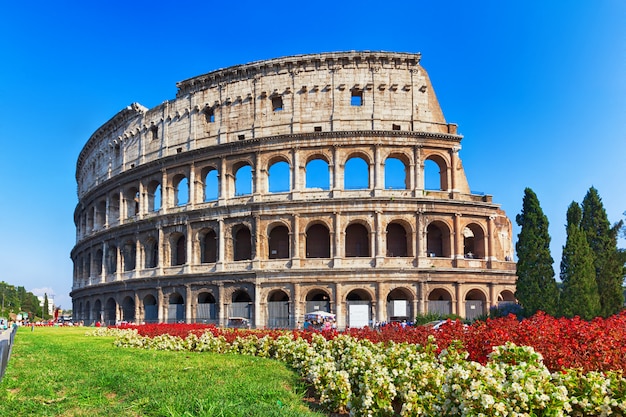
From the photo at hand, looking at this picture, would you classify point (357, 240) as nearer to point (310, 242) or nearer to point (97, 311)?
point (310, 242)

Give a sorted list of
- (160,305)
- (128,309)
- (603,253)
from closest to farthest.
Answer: (603,253), (160,305), (128,309)

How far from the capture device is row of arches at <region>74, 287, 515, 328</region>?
101 feet

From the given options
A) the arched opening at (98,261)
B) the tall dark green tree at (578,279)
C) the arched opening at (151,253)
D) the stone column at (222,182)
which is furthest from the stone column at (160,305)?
the tall dark green tree at (578,279)

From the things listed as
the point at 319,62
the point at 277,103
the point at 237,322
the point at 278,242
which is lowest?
the point at 237,322

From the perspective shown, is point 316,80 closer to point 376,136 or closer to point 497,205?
point 376,136

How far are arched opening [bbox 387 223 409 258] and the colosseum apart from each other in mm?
70

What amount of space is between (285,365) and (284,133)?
22510 mm

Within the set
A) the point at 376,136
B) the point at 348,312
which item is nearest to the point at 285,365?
the point at 348,312

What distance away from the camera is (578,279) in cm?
2422

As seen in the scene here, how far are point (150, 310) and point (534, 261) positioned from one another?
84.3 ft

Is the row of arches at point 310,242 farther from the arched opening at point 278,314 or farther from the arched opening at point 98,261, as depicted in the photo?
the arched opening at point 98,261

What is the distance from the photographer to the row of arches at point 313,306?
30750 mm

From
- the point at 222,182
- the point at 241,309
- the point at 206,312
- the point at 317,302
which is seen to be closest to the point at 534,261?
the point at 317,302

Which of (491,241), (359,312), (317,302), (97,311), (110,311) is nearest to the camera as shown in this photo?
(359,312)
